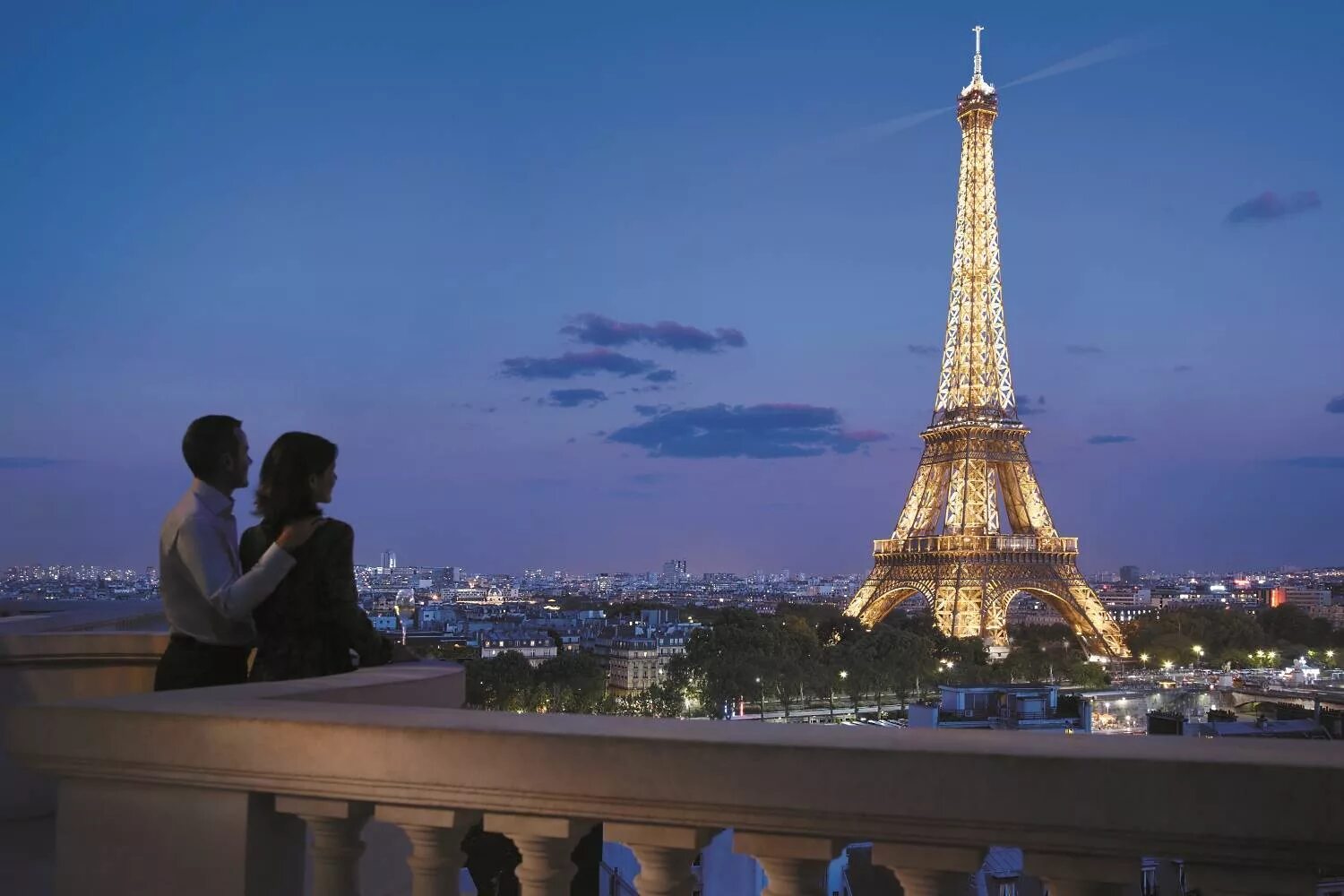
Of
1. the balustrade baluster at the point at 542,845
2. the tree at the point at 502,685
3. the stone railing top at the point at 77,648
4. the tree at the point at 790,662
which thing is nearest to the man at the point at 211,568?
the balustrade baluster at the point at 542,845

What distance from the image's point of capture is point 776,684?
56.8 metres

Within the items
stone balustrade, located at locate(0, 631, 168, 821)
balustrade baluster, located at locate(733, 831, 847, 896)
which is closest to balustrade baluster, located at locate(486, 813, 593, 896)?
balustrade baluster, located at locate(733, 831, 847, 896)

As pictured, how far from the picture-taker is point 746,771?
107 inches

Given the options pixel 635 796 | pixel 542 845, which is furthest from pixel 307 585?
pixel 635 796

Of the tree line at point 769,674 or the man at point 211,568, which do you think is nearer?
the man at point 211,568

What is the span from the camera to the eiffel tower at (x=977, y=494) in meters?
63.6

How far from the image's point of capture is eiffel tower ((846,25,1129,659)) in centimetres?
6356

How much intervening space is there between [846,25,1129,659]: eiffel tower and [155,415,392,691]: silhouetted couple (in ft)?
198

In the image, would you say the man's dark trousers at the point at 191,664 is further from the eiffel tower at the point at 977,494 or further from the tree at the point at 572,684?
the eiffel tower at the point at 977,494

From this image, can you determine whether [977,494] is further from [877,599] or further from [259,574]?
[259,574]

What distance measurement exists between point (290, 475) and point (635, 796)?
232 cm

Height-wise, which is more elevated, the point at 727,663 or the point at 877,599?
the point at 877,599

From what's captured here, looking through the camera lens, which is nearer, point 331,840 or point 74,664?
point 331,840

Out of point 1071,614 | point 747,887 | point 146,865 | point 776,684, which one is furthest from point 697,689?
point 146,865
